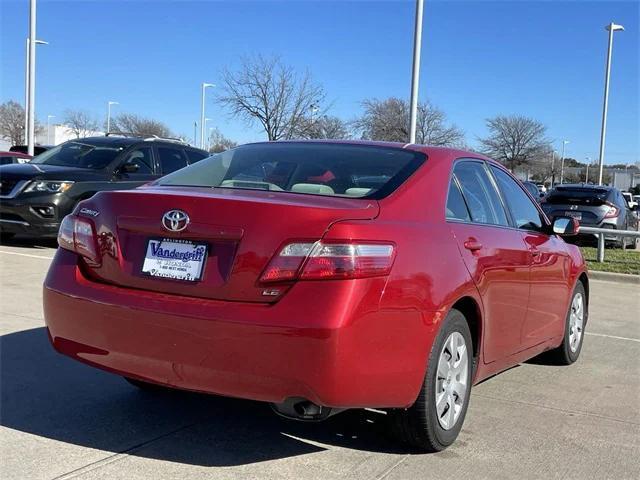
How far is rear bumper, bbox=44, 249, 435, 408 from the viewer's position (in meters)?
2.91

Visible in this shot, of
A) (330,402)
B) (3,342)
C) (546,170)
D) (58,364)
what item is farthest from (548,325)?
(546,170)

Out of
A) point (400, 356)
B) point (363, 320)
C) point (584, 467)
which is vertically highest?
point (363, 320)

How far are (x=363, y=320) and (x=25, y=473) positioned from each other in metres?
1.71

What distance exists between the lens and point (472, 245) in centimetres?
381

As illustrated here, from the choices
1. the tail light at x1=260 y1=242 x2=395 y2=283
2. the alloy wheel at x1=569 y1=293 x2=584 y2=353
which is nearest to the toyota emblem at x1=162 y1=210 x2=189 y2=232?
the tail light at x1=260 y1=242 x2=395 y2=283

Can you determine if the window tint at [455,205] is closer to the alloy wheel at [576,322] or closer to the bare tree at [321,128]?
the alloy wheel at [576,322]

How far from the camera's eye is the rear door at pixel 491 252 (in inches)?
151

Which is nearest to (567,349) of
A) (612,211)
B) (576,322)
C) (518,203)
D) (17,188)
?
(576,322)

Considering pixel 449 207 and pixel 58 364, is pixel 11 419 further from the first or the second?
pixel 449 207

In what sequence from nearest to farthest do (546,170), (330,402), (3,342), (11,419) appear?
(330,402)
(11,419)
(3,342)
(546,170)

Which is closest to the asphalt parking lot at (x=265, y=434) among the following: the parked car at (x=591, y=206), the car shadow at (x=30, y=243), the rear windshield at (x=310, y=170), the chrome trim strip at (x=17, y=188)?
the rear windshield at (x=310, y=170)

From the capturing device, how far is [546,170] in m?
69.1

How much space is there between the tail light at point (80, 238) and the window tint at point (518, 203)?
274 centimetres

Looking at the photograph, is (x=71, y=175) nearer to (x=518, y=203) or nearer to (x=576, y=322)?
(x=518, y=203)
